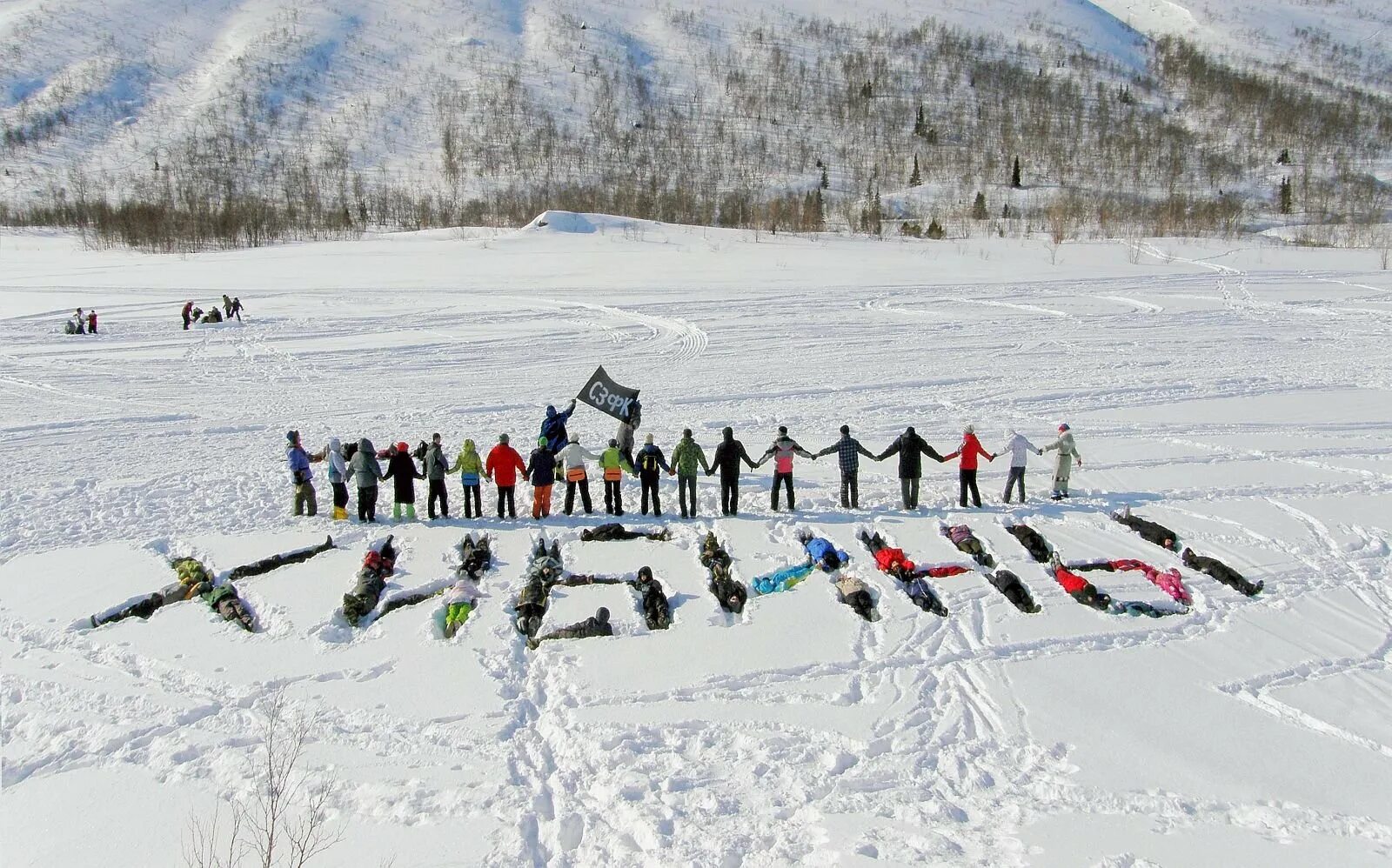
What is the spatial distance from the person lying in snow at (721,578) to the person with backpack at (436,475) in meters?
3.80

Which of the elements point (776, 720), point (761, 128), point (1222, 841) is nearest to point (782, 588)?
point (776, 720)

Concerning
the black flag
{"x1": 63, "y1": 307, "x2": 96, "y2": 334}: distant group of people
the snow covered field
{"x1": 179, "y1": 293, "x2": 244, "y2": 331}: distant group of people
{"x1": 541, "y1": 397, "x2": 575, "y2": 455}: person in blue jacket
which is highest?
{"x1": 179, "y1": 293, "x2": 244, "y2": 331}: distant group of people

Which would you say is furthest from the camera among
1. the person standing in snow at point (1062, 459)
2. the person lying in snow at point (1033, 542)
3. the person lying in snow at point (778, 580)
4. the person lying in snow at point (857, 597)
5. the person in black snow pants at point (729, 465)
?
the person standing in snow at point (1062, 459)

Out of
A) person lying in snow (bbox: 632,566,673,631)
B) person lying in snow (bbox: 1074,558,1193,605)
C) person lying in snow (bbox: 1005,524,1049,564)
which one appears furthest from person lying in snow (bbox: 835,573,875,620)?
person lying in snow (bbox: 1074,558,1193,605)

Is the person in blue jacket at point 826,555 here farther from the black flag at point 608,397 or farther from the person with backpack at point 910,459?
the black flag at point 608,397

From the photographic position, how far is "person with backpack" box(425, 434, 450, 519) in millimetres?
11297

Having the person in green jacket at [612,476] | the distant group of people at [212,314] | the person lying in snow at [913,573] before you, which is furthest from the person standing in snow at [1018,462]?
the distant group of people at [212,314]

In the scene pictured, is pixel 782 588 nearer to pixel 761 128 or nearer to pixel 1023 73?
pixel 761 128

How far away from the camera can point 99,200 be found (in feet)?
237

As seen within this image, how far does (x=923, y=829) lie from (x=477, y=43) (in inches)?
4946

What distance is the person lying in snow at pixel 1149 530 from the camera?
982 centimetres

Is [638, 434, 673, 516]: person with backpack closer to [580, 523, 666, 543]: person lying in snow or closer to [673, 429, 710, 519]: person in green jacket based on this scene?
[673, 429, 710, 519]: person in green jacket

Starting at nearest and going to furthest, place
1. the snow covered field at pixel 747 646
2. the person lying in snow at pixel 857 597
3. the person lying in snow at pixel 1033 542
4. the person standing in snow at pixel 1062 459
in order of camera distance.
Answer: the snow covered field at pixel 747 646
the person lying in snow at pixel 857 597
the person lying in snow at pixel 1033 542
the person standing in snow at pixel 1062 459

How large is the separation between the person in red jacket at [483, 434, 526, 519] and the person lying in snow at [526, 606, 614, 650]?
384cm
